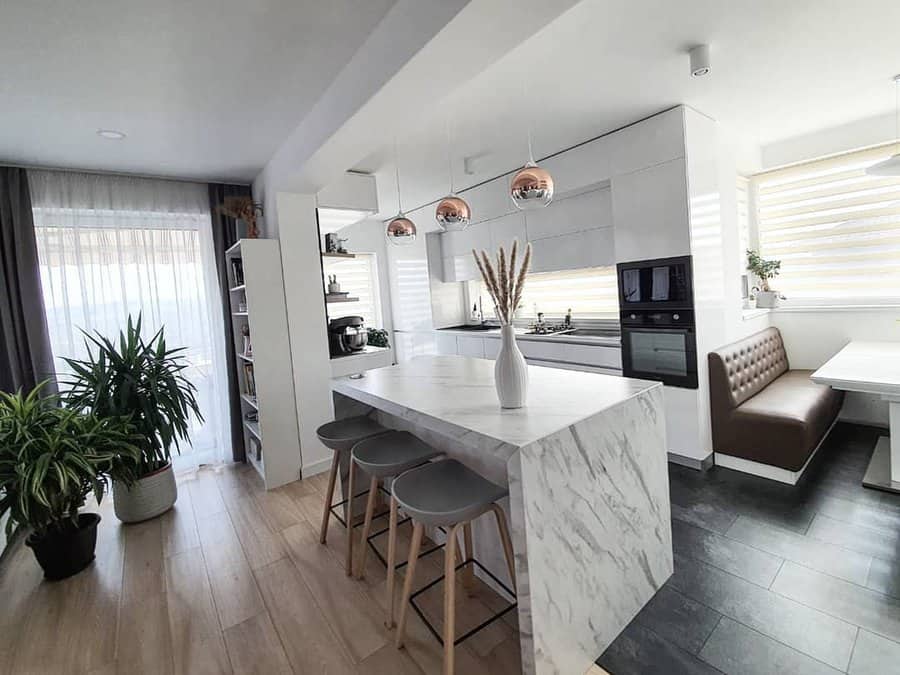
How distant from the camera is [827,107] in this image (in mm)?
2988

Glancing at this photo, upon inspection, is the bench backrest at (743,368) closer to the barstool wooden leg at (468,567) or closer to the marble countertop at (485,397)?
the marble countertop at (485,397)

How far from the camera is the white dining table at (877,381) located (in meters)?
2.23

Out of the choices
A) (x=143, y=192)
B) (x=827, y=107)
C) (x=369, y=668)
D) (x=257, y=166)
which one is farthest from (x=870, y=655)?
(x=143, y=192)

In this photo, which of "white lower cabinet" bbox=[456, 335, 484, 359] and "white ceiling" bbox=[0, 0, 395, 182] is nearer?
"white ceiling" bbox=[0, 0, 395, 182]

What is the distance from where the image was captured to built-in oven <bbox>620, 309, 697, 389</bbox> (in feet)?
9.89

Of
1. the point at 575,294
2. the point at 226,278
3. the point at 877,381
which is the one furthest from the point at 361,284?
the point at 877,381

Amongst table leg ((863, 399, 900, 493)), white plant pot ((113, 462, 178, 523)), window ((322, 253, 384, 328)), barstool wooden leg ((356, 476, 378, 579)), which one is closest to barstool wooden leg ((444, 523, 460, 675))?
barstool wooden leg ((356, 476, 378, 579))

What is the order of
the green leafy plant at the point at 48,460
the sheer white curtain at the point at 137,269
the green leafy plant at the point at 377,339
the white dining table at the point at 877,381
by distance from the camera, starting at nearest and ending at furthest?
the green leafy plant at the point at 48,460, the white dining table at the point at 877,381, the sheer white curtain at the point at 137,269, the green leafy plant at the point at 377,339

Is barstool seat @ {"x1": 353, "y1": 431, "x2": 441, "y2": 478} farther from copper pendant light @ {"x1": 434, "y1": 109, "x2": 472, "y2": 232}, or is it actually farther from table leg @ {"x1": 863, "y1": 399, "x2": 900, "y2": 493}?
table leg @ {"x1": 863, "y1": 399, "x2": 900, "y2": 493}

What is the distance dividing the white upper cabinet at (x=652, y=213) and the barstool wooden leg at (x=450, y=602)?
8.32 ft

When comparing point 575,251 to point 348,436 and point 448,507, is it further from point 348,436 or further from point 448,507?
point 448,507

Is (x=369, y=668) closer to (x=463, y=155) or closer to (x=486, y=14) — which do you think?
(x=486, y=14)

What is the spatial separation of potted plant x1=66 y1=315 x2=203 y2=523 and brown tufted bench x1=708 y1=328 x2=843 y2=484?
146 inches

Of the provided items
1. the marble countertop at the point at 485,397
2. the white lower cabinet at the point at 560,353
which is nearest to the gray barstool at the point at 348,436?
the marble countertop at the point at 485,397
